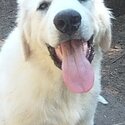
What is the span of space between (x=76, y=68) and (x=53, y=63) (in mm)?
194

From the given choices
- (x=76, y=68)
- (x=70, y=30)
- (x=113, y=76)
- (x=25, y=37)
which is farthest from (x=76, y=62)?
(x=113, y=76)

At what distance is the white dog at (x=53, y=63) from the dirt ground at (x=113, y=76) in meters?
1.10

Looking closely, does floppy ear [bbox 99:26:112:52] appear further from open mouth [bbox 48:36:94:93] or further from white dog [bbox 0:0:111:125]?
open mouth [bbox 48:36:94:93]

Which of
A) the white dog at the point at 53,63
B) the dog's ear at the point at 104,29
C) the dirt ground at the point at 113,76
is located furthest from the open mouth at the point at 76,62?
the dirt ground at the point at 113,76

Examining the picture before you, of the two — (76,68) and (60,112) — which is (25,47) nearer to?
(76,68)

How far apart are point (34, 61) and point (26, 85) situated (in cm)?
22

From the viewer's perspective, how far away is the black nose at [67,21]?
11.1 feet

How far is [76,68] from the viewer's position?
3709 mm

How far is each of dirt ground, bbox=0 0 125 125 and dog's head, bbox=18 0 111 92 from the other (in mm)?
1542

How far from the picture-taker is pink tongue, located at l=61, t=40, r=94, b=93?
3652 mm

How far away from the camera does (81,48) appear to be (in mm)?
3666

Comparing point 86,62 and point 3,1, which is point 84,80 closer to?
point 86,62

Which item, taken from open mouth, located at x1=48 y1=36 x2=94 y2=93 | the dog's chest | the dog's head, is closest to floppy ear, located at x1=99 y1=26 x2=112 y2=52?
the dog's head

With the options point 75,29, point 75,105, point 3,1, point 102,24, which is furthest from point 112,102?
point 3,1
